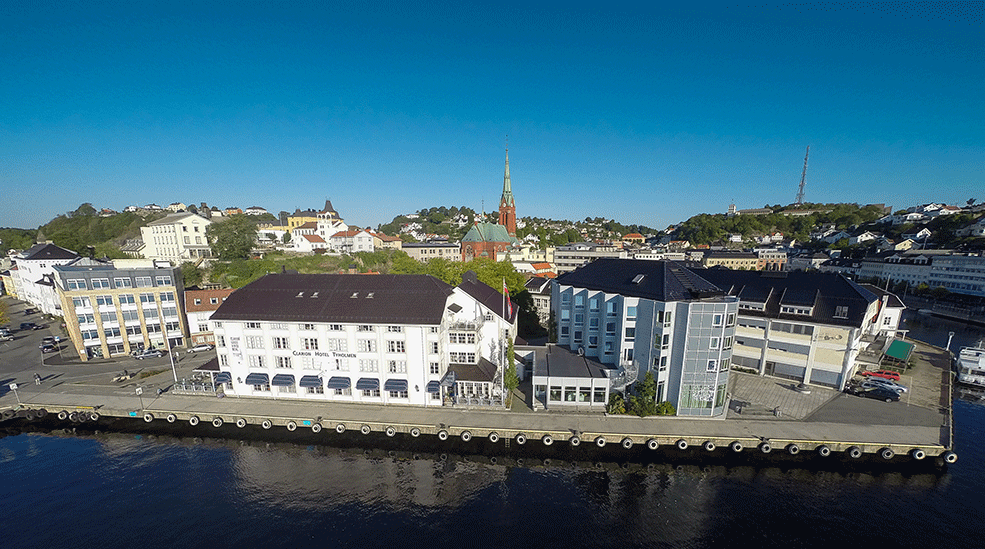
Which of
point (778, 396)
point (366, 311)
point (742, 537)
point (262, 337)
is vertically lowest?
point (742, 537)

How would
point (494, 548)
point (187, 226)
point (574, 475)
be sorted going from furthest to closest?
point (187, 226) < point (574, 475) < point (494, 548)

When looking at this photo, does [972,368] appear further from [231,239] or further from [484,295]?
[231,239]

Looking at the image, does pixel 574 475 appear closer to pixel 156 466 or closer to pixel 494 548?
pixel 494 548

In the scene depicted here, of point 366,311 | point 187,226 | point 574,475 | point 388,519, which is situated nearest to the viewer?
point 388,519

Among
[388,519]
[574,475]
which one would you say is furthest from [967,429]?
[388,519]

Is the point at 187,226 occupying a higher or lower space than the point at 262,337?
higher

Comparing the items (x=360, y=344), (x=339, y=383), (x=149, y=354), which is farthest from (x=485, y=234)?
(x=339, y=383)

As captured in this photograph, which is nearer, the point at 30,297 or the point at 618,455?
the point at 618,455
